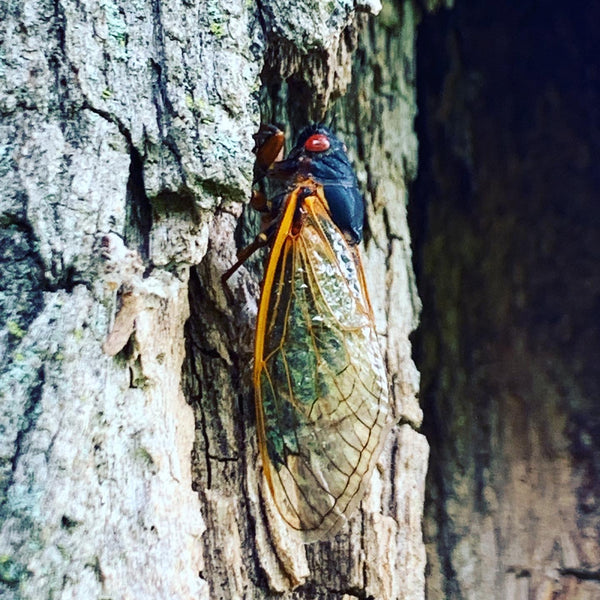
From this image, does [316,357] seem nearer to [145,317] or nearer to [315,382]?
[315,382]

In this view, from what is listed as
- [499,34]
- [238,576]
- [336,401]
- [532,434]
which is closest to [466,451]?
[532,434]

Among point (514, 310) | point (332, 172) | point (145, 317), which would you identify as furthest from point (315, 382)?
point (514, 310)

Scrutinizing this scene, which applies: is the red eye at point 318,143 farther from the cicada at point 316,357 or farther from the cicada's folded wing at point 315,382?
the cicada's folded wing at point 315,382

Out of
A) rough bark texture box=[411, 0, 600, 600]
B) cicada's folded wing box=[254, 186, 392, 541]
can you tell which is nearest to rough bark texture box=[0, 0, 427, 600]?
cicada's folded wing box=[254, 186, 392, 541]

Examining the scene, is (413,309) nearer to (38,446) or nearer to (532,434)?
(532,434)

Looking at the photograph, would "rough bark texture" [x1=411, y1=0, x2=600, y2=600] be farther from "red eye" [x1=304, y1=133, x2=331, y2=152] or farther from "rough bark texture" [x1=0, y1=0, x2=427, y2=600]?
"red eye" [x1=304, y1=133, x2=331, y2=152]

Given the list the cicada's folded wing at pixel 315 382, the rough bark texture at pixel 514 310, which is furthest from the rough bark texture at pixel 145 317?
the rough bark texture at pixel 514 310
